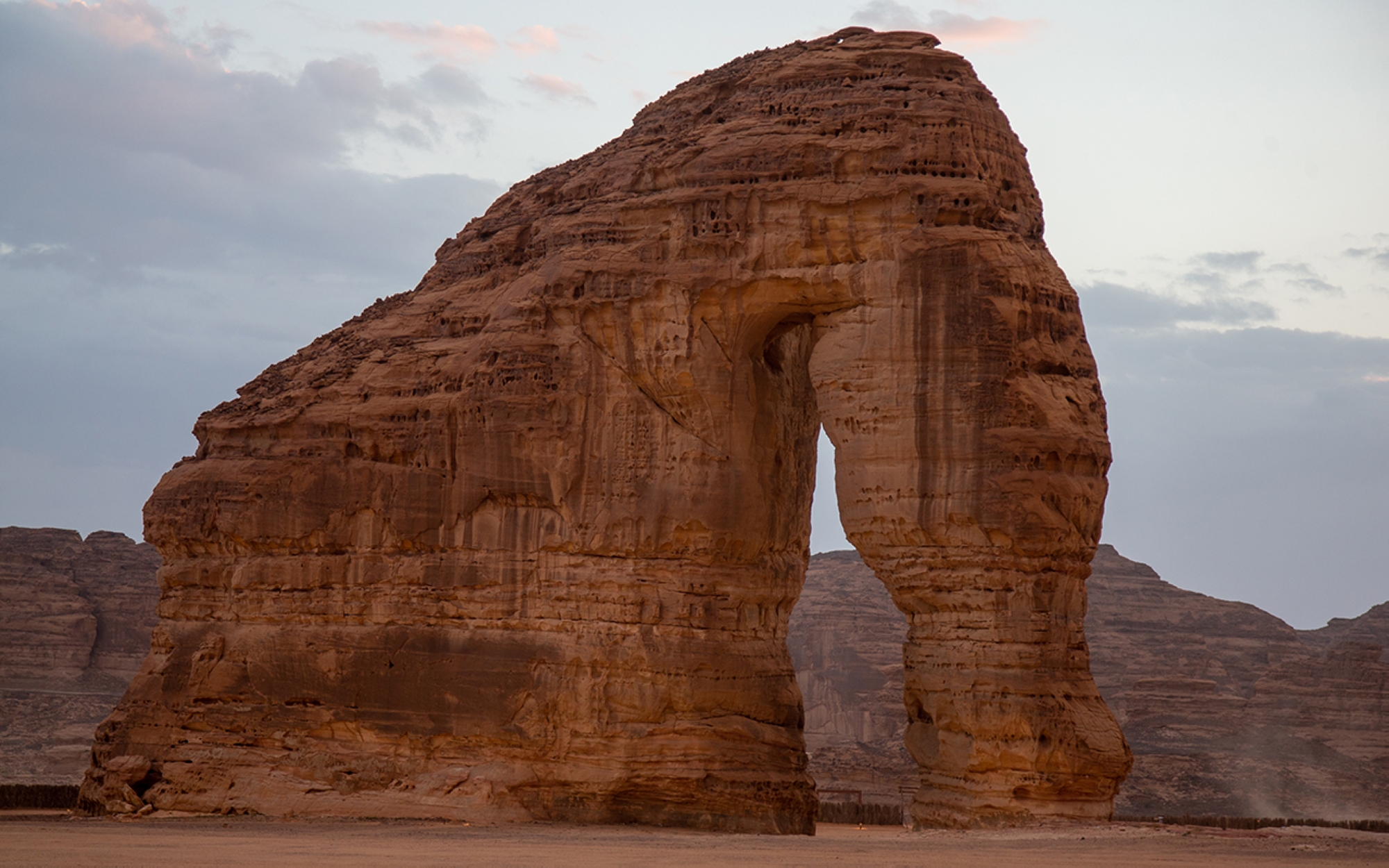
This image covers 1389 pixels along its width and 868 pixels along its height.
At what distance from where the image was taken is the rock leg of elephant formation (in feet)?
71.3

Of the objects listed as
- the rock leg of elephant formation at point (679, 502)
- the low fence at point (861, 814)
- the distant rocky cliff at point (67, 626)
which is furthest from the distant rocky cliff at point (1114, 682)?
the rock leg of elephant formation at point (679, 502)

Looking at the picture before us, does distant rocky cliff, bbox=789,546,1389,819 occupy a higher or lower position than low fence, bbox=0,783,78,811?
higher

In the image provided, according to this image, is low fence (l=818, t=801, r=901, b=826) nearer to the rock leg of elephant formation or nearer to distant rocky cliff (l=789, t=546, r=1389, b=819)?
distant rocky cliff (l=789, t=546, r=1389, b=819)

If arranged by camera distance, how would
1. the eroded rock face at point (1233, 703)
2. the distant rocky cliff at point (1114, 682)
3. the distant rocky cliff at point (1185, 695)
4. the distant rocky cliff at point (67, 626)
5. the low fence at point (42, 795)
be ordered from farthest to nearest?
1. the distant rocky cliff at point (67, 626)
2. the distant rocky cliff at point (1114, 682)
3. the distant rocky cliff at point (1185, 695)
4. the eroded rock face at point (1233, 703)
5. the low fence at point (42, 795)

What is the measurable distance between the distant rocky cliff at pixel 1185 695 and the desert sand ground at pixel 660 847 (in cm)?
2875

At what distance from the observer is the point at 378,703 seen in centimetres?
2509

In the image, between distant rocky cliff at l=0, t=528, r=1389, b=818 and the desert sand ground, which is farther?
Result: distant rocky cliff at l=0, t=528, r=1389, b=818

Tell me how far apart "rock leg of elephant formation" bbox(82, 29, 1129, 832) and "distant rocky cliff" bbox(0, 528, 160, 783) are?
33945 mm

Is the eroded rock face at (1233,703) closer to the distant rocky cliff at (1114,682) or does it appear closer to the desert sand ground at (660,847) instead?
the distant rocky cliff at (1114,682)

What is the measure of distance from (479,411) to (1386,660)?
59.7m

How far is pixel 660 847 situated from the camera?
61.3ft

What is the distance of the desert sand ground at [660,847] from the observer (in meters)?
16.4

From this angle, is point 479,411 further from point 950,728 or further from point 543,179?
point 950,728

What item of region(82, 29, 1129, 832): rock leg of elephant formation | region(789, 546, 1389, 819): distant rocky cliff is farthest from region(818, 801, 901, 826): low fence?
region(82, 29, 1129, 832): rock leg of elephant formation
